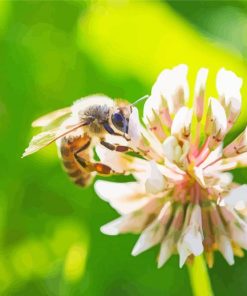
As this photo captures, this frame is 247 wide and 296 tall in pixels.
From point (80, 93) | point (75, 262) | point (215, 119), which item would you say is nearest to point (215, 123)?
point (215, 119)

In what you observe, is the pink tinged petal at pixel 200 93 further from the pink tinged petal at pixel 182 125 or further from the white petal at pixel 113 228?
the white petal at pixel 113 228

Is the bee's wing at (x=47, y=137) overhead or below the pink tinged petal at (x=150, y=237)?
overhead

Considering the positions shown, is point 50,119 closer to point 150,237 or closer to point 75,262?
point 150,237

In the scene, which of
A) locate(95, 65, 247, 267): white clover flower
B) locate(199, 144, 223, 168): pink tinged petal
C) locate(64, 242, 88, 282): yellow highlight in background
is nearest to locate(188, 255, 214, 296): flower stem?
locate(95, 65, 247, 267): white clover flower

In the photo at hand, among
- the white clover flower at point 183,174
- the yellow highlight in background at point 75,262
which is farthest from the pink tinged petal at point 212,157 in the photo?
the yellow highlight in background at point 75,262

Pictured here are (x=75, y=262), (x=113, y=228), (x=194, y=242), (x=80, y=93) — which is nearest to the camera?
(x=194, y=242)

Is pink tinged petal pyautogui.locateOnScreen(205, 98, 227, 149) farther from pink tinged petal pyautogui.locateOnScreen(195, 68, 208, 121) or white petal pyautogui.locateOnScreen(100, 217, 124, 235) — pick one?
white petal pyautogui.locateOnScreen(100, 217, 124, 235)

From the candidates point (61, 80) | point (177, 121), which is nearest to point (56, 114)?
point (177, 121)
